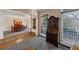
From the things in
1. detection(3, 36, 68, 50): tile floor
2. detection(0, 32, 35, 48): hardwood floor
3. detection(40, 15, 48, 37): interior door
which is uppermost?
detection(40, 15, 48, 37): interior door

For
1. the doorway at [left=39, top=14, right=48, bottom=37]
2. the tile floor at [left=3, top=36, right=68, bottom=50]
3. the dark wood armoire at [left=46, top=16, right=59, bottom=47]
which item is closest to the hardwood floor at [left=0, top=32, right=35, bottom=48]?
the tile floor at [left=3, top=36, right=68, bottom=50]

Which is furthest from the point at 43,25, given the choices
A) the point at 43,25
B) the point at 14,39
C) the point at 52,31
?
the point at 14,39

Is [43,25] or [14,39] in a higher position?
[43,25]

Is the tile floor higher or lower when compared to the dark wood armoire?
lower

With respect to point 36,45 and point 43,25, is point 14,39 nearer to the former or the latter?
point 36,45

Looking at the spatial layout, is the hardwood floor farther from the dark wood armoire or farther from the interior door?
the dark wood armoire

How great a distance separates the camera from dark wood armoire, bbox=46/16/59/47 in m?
2.27

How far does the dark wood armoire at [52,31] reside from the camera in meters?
2.27

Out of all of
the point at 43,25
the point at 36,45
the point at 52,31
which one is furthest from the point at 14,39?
the point at 52,31

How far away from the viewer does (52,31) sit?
2.29 meters

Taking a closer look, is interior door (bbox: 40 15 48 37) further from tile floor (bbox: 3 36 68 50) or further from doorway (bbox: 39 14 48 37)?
tile floor (bbox: 3 36 68 50)

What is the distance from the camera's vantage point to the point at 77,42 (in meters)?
2.23

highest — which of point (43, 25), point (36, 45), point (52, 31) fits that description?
point (43, 25)

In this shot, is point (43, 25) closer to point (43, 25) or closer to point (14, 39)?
point (43, 25)
